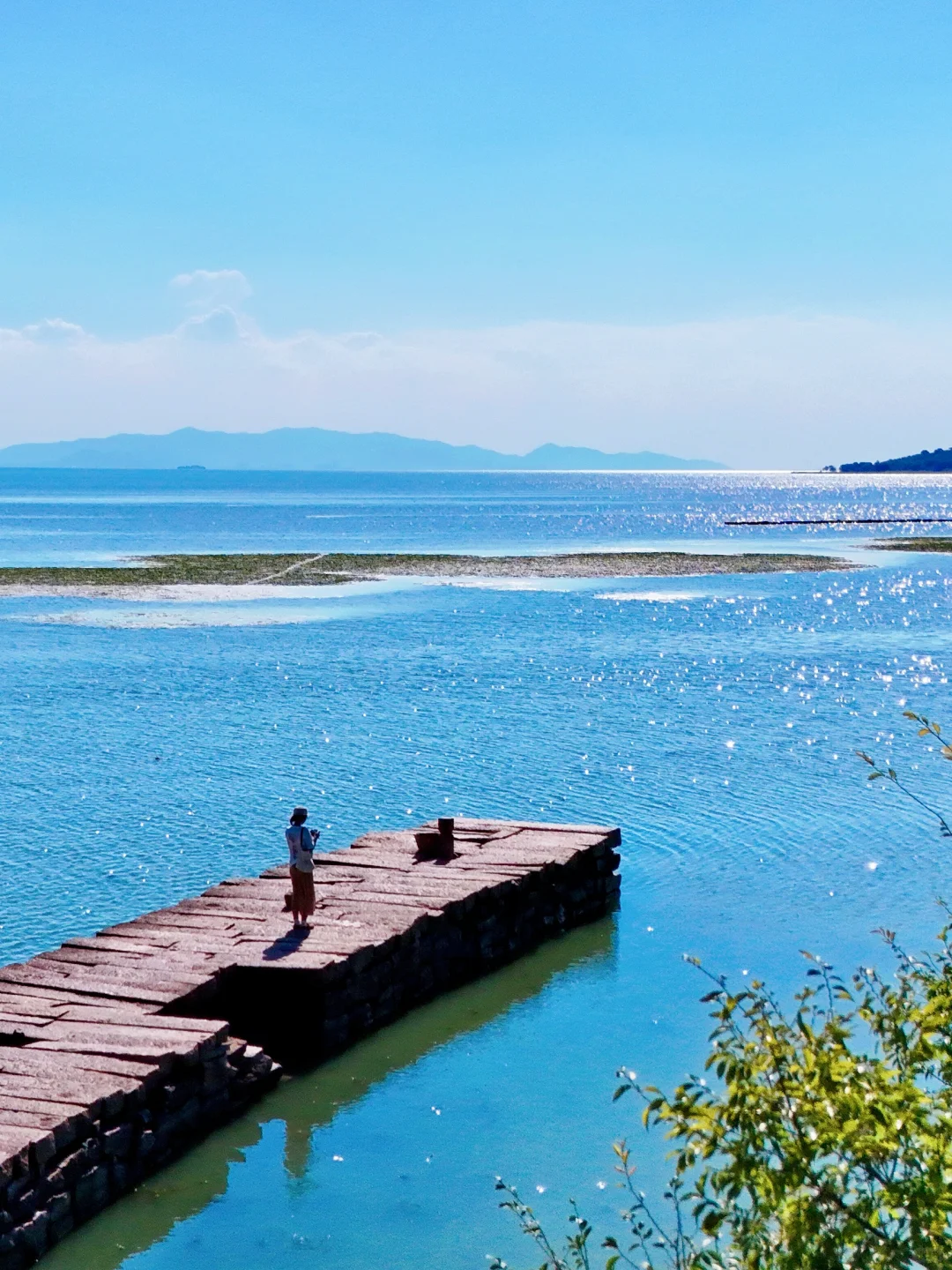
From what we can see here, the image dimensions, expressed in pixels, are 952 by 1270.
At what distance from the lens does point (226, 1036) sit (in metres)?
15.5

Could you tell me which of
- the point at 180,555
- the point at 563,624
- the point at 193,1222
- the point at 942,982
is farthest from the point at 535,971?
the point at 180,555

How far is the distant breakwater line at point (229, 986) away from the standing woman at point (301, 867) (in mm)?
297

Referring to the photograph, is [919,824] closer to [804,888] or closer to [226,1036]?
[804,888]

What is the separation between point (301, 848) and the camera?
18328 mm

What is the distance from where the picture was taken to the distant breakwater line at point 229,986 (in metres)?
13.0

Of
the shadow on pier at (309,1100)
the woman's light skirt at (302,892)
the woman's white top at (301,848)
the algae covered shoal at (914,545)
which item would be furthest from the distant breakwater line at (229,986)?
the algae covered shoal at (914,545)

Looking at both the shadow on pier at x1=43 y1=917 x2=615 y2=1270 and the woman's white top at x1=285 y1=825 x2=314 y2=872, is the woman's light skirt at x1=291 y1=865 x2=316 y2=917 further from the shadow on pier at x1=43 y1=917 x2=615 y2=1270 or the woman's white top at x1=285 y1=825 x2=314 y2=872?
the shadow on pier at x1=43 y1=917 x2=615 y2=1270

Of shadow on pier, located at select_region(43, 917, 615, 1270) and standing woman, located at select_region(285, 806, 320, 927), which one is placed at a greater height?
standing woman, located at select_region(285, 806, 320, 927)

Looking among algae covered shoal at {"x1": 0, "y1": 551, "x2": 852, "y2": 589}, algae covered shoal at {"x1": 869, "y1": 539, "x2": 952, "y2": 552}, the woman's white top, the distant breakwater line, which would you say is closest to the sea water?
the distant breakwater line

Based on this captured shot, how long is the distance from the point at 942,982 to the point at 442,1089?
10390 mm

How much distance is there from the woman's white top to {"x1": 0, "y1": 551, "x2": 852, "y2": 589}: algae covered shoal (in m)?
59.6

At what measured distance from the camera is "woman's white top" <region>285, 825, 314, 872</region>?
1827 cm

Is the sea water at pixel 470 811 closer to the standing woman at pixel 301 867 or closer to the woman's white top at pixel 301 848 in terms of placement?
the standing woman at pixel 301 867

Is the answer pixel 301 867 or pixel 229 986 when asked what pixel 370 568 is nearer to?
pixel 301 867
